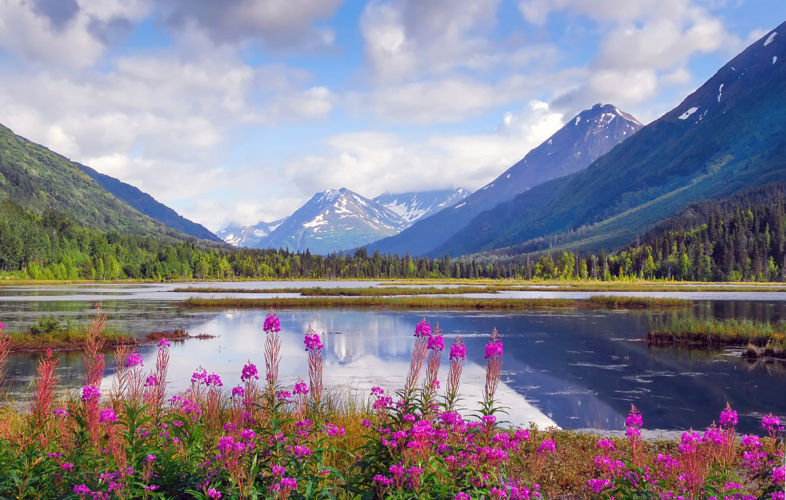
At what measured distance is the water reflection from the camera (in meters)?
21.1

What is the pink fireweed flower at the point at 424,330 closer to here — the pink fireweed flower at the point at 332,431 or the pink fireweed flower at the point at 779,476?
the pink fireweed flower at the point at 332,431

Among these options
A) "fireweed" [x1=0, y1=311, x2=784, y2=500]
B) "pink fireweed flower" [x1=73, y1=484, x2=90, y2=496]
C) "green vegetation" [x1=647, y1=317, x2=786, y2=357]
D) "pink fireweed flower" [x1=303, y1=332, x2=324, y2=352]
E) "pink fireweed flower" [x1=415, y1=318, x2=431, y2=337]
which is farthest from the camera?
"green vegetation" [x1=647, y1=317, x2=786, y2=357]

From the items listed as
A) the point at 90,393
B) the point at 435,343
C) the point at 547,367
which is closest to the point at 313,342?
the point at 435,343

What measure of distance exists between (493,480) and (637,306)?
7131 centimetres

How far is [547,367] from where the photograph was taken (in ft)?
99.6

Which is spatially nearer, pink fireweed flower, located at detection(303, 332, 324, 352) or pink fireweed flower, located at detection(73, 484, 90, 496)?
pink fireweed flower, located at detection(73, 484, 90, 496)

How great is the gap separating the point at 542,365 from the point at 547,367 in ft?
2.08

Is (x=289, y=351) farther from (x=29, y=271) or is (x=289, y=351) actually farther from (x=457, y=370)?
(x=29, y=271)

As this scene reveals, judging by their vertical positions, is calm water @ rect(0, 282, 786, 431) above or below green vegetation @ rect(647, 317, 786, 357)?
below

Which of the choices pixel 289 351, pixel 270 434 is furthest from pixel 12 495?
pixel 289 351

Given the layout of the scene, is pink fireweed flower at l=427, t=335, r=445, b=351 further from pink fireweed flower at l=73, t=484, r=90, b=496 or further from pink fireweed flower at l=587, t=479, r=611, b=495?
pink fireweed flower at l=73, t=484, r=90, b=496

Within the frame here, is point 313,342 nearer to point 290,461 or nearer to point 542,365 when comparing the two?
point 290,461

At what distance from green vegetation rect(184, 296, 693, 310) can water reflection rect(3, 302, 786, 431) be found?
17891 mm

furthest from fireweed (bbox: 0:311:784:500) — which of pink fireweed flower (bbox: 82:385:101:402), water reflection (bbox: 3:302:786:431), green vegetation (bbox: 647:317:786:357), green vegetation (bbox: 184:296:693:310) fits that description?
green vegetation (bbox: 184:296:693:310)
